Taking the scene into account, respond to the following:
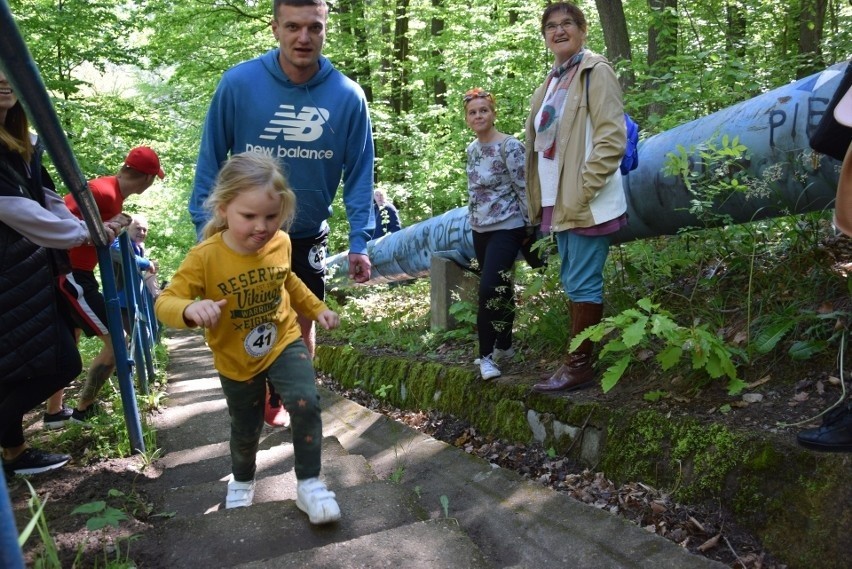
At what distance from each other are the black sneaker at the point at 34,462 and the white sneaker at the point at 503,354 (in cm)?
253

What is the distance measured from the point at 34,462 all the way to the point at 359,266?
1767 millimetres

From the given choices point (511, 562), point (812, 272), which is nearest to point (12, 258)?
point (511, 562)

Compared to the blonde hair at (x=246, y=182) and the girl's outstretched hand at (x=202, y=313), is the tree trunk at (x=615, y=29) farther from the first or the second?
the girl's outstretched hand at (x=202, y=313)

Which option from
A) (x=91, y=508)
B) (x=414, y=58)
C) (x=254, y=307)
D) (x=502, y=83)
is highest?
(x=414, y=58)

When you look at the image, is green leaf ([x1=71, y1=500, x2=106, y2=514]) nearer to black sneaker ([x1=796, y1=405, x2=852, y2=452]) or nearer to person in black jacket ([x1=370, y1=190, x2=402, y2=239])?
black sneaker ([x1=796, y1=405, x2=852, y2=452])

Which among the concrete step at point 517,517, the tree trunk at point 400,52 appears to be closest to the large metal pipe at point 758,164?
the concrete step at point 517,517

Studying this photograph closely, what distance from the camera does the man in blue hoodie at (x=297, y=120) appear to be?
3.26 meters

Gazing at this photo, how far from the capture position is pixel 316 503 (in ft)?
7.82

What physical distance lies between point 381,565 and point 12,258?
1963 millimetres

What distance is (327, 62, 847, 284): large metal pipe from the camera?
3.12 meters

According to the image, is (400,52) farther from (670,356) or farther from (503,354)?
(670,356)

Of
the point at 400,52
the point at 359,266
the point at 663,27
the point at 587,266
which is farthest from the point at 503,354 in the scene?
the point at 400,52

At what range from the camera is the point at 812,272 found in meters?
3.28

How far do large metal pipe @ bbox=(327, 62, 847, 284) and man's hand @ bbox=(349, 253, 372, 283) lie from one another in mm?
1552
